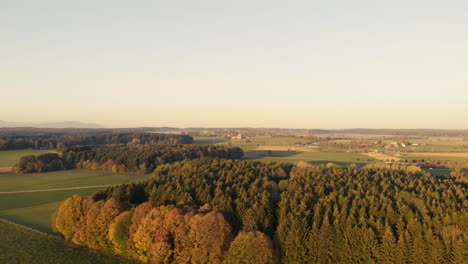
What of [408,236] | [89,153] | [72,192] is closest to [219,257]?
[408,236]

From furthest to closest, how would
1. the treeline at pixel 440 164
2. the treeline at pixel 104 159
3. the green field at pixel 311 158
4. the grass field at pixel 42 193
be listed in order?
the green field at pixel 311 158, the treeline at pixel 104 159, the treeline at pixel 440 164, the grass field at pixel 42 193

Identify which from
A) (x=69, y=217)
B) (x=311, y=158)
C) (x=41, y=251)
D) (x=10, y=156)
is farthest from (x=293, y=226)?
(x=10, y=156)

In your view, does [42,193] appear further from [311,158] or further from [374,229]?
[311,158]

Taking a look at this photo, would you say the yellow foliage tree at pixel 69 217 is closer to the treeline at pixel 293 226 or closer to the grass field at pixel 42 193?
the treeline at pixel 293 226

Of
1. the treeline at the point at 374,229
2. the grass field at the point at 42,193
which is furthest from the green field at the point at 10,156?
the treeline at the point at 374,229

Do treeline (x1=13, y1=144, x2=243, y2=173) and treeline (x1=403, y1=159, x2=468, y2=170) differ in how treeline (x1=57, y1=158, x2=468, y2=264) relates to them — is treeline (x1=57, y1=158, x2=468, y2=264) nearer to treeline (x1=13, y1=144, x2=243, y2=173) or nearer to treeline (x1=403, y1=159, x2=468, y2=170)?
treeline (x1=13, y1=144, x2=243, y2=173)

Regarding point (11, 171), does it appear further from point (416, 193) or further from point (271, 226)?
point (416, 193)

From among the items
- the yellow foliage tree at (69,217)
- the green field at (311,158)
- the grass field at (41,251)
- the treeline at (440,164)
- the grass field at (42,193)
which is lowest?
the grass field at (41,251)
